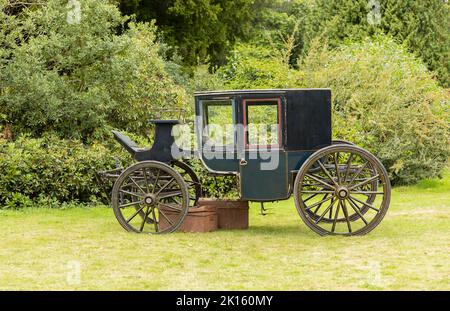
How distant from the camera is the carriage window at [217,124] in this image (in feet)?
33.0

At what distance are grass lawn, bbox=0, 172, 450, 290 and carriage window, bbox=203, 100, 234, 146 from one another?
112 cm

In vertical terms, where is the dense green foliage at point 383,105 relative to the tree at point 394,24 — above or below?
below

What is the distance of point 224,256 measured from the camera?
8.85 m

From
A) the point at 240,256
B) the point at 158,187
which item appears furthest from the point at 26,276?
the point at 158,187

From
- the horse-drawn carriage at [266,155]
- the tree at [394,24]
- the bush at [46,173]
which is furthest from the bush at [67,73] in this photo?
the tree at [394,24]

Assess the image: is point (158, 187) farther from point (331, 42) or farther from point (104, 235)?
point (331, 42)

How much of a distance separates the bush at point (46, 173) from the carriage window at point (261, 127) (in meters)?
3.34

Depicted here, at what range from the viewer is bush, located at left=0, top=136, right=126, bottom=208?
1250 centimetres

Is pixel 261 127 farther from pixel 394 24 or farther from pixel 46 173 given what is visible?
pixel 394 24

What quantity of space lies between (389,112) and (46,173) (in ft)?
20.6

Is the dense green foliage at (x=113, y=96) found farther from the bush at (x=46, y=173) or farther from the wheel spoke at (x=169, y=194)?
the wheel spoke at (x=169, y=194)

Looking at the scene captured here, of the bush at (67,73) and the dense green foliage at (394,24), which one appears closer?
the bush at (67,73)

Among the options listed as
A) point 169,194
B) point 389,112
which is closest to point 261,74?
point 389,112

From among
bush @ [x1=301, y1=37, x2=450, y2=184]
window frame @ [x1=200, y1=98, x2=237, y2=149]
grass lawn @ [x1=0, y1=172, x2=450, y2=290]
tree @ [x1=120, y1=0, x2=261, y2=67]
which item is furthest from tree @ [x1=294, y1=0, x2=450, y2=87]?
window frame @ [x1=200, y1=98, x2=237, y2=149]
